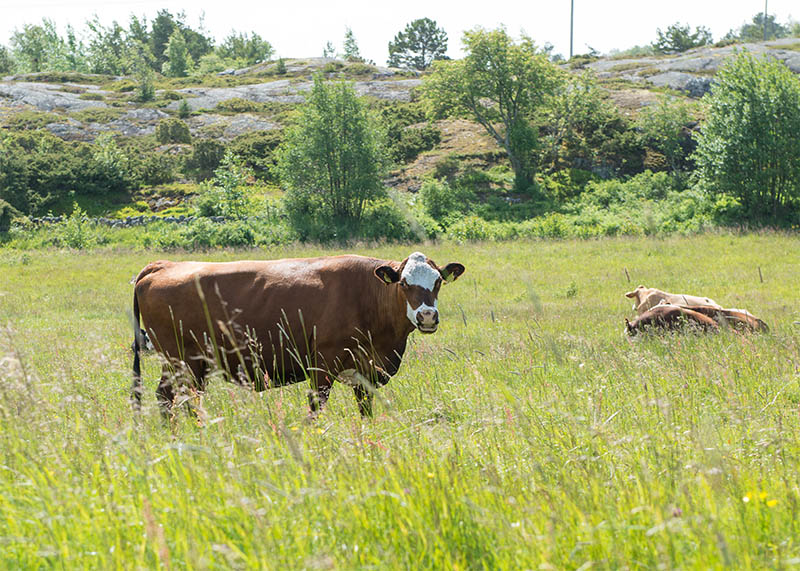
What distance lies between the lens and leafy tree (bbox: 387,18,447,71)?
12106 centimetres

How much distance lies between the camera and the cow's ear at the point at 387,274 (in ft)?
22.5

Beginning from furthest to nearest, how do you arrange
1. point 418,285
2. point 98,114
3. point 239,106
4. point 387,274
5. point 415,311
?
point 239,106, point 98,114, point 387,274, point 418,285, point 415,311

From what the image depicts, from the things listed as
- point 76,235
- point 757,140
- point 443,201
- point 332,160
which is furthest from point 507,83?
point 76,235

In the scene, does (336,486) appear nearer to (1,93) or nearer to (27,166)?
(27,166)

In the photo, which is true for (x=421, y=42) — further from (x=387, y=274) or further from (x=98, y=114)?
(x=387, y=274)

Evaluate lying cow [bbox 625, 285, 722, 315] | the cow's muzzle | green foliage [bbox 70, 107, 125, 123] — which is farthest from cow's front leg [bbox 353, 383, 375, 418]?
green foliage [bbox 70, 107, 125, 123]

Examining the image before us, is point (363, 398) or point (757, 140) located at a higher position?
point (757, 140)

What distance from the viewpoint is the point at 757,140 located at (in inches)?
1404

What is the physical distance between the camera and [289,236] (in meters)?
35.0

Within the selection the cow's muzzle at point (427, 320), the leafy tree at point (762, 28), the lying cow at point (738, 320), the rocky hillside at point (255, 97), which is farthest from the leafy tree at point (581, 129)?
the leafy tree at point (762, 28)

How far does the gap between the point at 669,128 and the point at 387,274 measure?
1744 inches

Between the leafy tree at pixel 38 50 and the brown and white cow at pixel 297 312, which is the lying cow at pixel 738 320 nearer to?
the brown and white cow at pixel 297 312

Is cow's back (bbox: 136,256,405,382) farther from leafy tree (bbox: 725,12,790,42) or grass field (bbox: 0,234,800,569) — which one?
leafy tree (bbox: 725,12,790,42)

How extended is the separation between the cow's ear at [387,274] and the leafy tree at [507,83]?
39496 mm
